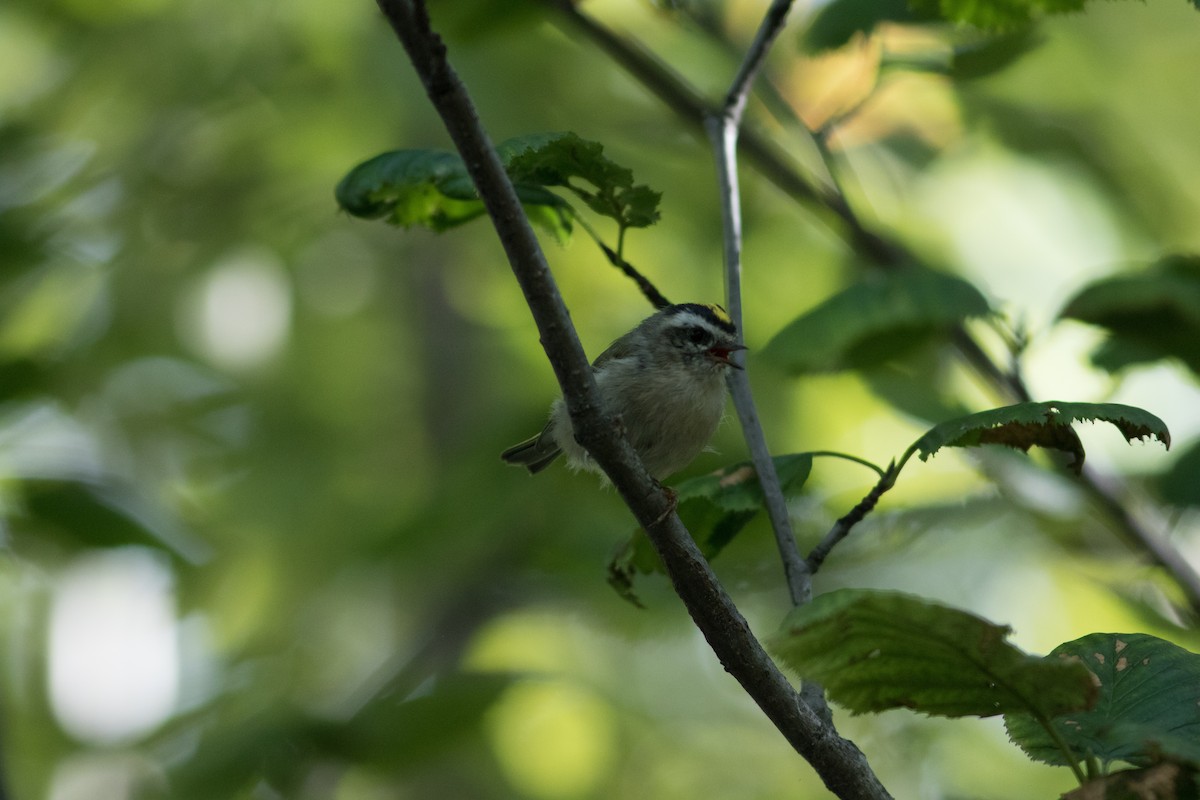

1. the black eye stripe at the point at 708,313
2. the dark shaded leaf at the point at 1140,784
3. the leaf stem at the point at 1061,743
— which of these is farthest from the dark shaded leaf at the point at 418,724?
the dark shaded leaf at the point at 1140,784

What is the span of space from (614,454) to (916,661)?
2.36 ft

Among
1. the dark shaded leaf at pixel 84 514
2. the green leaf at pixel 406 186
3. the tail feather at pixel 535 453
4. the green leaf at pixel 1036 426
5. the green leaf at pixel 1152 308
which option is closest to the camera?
the green leaf at pixel 1036 426

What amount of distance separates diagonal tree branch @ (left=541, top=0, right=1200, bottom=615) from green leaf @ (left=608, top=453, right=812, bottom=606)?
1.20 meters

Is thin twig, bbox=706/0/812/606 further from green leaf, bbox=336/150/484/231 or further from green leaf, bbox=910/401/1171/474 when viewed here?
green leaf, bbox=336/150/484/231

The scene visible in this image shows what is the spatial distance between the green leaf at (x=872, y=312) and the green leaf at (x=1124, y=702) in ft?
4.86

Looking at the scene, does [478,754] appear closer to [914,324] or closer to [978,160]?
[914,324]

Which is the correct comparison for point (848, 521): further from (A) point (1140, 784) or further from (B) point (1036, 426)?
(A) point (1140, 784)

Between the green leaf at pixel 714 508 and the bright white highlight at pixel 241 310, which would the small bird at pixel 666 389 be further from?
the bright white highlight at pixel 241 310

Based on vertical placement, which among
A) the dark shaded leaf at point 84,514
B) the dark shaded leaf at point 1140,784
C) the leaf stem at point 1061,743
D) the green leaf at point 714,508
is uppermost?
the dark shaded leaf at point 84,514

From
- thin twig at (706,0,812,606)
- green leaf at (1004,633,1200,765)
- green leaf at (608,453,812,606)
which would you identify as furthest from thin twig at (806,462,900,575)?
green leaf at (1004,633,1200,765)

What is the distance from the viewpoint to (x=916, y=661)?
181 centimetres

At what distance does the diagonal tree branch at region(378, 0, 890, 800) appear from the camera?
5.93ft

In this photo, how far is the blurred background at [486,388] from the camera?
4.67m

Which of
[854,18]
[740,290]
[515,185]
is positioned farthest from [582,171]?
[854,18]
